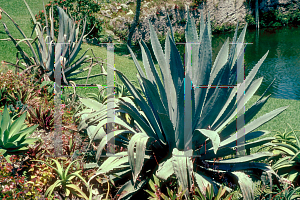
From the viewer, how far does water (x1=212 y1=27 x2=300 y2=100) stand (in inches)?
373

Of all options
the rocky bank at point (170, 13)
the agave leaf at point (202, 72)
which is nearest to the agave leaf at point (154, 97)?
the agave leaf at point (202, 72)

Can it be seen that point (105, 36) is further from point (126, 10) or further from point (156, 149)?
point (156, 149)

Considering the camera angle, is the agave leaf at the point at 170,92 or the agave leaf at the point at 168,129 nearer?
the agave leaf at the point at 168,129

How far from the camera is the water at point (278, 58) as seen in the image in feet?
31.1

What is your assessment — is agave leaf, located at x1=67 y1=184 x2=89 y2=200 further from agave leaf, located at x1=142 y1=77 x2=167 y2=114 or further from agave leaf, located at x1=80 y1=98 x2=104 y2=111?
agave leaf, located at x1=142 y1=77 x2=167 y2=114

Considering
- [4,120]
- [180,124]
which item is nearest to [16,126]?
[4,120]

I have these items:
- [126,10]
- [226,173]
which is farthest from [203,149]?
[126,10]

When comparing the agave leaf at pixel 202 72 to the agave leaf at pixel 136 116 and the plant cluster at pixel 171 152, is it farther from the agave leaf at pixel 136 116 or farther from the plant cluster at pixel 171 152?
the agave leaf at pixel 136 116

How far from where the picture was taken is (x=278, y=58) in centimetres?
1391

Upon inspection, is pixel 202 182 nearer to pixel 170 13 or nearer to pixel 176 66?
pixel 176 66

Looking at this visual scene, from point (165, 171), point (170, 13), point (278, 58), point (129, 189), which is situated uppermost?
→ point (170, 13)

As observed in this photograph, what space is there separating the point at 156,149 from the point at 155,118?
329mm

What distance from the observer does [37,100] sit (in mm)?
4176

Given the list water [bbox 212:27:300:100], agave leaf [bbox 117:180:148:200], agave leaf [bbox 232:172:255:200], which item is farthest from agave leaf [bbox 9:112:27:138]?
water [bbox 212:27:300:100]
